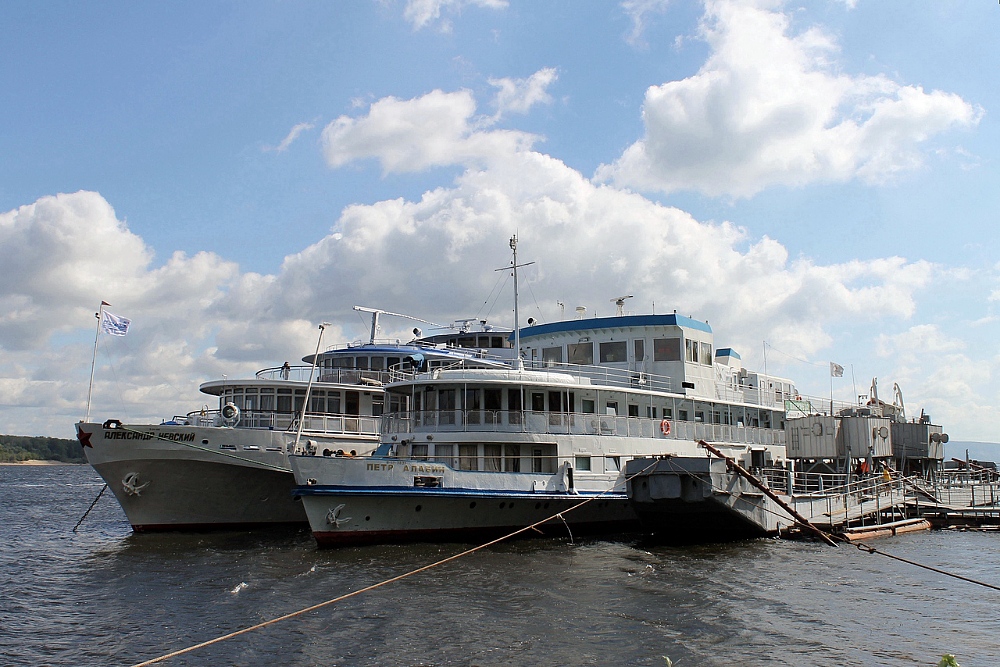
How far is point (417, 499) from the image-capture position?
71.7 ft

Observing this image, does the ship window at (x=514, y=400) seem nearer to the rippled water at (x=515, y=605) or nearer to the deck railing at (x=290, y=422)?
the rippled water at (x=515, y=605)

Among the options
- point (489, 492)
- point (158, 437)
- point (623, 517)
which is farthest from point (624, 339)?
point (158, 437)

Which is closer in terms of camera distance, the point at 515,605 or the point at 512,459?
the point at 515,605

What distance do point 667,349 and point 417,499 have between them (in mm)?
12521

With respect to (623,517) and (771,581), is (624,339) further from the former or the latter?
(771,581)

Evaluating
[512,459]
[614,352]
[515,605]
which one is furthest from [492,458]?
[515,605]

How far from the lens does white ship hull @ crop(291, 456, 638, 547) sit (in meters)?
21.4

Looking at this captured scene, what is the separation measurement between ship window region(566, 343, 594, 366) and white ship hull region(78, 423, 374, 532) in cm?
1103

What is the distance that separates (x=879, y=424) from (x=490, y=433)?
64.4 feet

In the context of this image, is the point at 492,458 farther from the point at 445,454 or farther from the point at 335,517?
the point at 335,517

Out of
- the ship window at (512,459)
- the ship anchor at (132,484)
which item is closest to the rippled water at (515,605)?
the ship window at (512,459)

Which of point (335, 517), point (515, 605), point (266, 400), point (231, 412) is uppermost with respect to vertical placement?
point (266, 400)

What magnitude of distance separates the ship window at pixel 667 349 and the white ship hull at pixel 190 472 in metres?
13.9

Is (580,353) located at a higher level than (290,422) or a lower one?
higher
